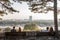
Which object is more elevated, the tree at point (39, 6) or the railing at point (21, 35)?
the tree at point (39, 6)

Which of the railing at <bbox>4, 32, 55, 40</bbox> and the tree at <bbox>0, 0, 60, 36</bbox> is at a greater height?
the tree at <bbox>0, 0, 60, 36</bbox>

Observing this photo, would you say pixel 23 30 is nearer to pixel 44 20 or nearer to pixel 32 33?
pixel 32 33

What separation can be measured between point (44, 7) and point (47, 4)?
3.1 inches

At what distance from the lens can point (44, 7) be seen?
3000mm

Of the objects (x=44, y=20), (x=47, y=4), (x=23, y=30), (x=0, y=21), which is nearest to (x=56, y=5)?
(x=47, y=4)

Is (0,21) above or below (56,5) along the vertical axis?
below

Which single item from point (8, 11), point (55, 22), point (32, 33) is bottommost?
point (32, 33)

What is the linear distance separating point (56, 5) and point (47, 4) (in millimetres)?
169

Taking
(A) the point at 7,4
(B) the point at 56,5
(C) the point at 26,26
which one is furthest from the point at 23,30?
(B) the point at 56,5

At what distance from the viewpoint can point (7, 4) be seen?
2996 millimetres

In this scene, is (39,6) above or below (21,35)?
above

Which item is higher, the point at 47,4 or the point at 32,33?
the point at 47,4

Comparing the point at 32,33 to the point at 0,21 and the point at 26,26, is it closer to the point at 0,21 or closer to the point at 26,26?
the point at 26,26

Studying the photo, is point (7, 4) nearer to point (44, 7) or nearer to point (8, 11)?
point (8, 11)
